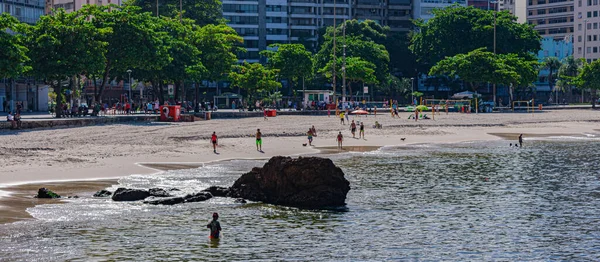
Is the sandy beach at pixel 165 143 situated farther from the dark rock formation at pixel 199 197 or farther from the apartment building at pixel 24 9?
the apartment building at pixel 24 9

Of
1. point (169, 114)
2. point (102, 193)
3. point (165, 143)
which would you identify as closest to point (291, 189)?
point (102, 193)

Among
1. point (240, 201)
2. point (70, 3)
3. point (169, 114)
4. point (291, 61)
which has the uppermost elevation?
point (70, 3)

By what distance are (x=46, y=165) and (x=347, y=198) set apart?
18493 millimetres

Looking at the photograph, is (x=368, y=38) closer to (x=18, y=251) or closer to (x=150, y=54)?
(x=150, y=54)

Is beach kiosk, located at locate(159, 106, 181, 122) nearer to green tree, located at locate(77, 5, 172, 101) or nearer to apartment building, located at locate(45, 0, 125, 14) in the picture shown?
green tree, located at locate(77, 5, 172, 101)

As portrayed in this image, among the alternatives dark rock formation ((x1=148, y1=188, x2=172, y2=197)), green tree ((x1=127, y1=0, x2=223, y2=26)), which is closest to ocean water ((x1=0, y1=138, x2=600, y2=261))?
dark rock formation ((x1=148, y1=188, x2=172, y2=197))

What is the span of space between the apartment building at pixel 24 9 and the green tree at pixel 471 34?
76743 mm

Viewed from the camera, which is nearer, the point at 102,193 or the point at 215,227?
the point at 215,227

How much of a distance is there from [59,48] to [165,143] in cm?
2937

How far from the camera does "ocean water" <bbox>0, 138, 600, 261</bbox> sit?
2855 centimetres

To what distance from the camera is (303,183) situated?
1480 inches

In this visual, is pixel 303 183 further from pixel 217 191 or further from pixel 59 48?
pixel 59 48

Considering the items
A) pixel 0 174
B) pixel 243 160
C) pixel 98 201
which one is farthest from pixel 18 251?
pixel 243 160

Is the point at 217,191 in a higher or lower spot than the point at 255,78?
lower
